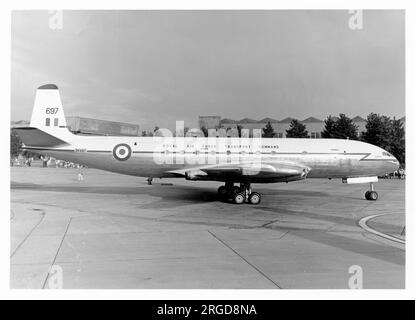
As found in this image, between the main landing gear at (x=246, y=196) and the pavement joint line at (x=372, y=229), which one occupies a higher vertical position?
the main landing gear at (x=246, y=196)

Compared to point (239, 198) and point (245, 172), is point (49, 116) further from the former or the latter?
point (239, 198)

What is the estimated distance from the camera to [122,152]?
18344 mm

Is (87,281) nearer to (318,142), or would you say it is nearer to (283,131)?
(318,142)

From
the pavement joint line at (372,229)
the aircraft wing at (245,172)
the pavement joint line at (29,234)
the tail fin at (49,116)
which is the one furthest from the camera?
the tail fin at (49,116)

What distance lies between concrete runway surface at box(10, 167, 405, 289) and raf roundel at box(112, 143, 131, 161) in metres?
3.18

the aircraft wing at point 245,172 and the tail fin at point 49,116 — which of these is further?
the tail fin at point 49,116

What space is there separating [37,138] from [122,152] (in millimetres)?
4382

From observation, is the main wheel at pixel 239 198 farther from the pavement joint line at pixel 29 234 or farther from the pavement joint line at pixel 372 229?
the pavement joint line at pixel 29 234

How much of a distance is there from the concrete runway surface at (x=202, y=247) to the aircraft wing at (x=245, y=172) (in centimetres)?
157

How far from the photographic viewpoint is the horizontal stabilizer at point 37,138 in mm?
17900

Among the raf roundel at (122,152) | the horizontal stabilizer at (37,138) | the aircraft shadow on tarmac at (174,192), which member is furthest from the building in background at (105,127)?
the raf roundel at (122,152)

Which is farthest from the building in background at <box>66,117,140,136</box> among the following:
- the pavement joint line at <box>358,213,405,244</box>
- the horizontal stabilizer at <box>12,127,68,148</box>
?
the pavement joint line at <box>358,213,405,244</box>
